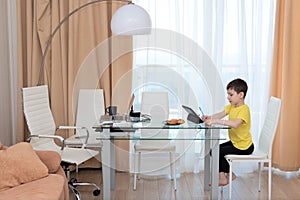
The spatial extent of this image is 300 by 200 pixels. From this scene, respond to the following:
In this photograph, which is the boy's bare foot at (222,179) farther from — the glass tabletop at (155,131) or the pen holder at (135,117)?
the pen holder at (135,117)

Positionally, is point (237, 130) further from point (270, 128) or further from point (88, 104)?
point (88, 104)

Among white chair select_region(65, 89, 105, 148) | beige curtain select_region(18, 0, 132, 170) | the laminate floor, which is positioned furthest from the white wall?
the laminate floor

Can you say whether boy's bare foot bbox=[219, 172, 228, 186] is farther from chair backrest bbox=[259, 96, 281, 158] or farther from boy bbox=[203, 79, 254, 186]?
chair backrest bbox=[259, 96, 281, 158]

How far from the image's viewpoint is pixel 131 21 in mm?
3619

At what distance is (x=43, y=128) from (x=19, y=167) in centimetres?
111

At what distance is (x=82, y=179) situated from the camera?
4480 millimetres

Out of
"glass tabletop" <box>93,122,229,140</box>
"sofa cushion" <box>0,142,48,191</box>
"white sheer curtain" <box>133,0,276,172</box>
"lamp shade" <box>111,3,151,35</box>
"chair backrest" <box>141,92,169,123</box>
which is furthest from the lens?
"white sheer curtain" <box>133,0,276,172</box>

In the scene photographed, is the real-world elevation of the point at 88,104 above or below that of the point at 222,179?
above

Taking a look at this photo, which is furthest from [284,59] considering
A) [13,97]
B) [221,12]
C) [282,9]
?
[13,97]

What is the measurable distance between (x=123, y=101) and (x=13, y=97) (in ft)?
4.09

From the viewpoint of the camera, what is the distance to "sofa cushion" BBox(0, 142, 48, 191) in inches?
115

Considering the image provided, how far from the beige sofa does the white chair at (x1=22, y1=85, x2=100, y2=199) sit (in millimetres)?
480

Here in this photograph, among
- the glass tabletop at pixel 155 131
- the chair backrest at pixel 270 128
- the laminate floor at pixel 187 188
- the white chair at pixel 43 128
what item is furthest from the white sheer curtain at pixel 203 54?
the glass tabletop at pixel 155 131

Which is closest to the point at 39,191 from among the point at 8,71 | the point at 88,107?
Result: the point at 88,107
